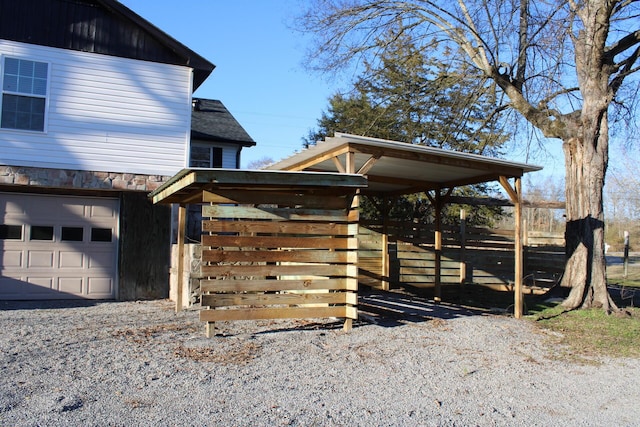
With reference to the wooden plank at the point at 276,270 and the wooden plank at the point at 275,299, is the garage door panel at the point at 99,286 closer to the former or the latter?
the wooden plank at the point at 276,270

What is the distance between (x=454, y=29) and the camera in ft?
42.1

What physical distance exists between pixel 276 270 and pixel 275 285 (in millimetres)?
202

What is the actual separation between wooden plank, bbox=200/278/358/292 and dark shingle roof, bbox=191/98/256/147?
28.8 ft

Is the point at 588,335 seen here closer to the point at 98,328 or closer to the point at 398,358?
the point at 398,358

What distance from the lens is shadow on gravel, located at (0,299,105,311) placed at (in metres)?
9.88

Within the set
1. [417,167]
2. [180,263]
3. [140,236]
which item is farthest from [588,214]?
[140,236]

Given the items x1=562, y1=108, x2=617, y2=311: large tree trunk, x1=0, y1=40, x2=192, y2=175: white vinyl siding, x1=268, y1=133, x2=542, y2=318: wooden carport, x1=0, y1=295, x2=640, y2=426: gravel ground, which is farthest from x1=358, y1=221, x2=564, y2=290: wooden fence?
x1=0, y1=40, x2=192, y2=175: white vinyl siding

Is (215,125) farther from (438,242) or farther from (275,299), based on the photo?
(275,299)

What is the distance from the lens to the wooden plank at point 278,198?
7.50 metres

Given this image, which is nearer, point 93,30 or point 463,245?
point 93,30

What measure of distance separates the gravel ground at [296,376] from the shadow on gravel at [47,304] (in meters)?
1.15

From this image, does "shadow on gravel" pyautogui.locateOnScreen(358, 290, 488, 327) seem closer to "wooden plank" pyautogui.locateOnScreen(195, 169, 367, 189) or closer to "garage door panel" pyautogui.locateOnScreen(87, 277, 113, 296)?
"wooden plank" pyautogui.locateOnScreen(195, 169, 367, 189)

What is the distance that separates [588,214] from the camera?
11.0 meters

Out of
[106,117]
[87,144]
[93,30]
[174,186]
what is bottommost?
[174,186]
